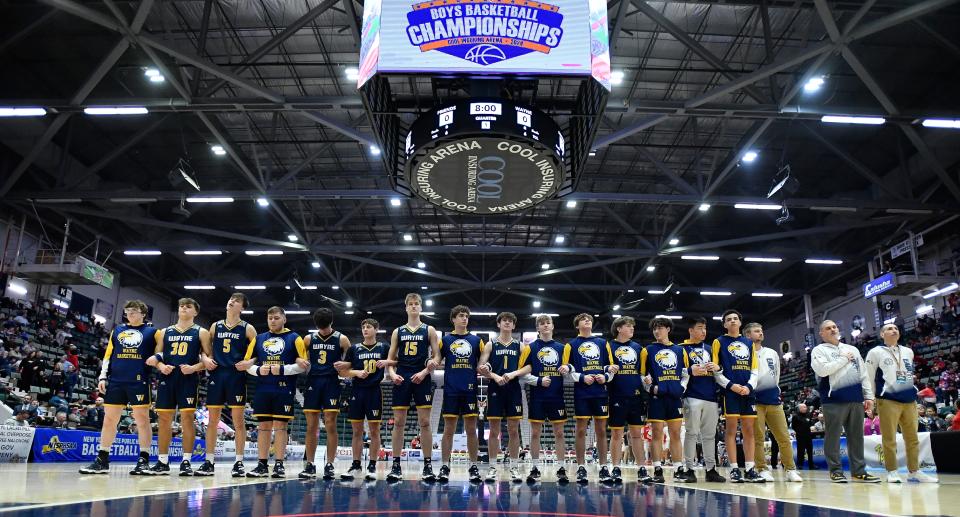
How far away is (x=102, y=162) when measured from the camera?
1791cm

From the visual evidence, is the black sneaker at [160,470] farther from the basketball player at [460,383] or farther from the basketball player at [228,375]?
the basketball player at [460,383]

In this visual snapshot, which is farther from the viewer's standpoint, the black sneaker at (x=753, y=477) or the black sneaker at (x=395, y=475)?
the black sneaker at (x=753, y=477)

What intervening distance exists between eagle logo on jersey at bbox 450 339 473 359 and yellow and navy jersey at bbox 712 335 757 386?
3.12 meters

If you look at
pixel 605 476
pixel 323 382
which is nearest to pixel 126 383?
pixel 323 382

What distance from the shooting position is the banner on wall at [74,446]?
13.1 metres

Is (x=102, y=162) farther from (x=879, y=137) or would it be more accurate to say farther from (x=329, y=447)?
(x=879, y=137)

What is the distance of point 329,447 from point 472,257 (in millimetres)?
24964

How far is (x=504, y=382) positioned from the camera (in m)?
8.10

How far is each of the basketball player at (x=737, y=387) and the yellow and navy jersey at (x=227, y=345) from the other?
600cm

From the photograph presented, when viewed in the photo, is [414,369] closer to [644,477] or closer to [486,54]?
[644,477]

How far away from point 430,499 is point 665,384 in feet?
13.0

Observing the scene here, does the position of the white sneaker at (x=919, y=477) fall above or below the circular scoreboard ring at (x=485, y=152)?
below

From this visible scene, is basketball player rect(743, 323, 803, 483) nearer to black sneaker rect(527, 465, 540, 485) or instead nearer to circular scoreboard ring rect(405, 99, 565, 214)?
black sneaker rect(527, 465, 540, 485)

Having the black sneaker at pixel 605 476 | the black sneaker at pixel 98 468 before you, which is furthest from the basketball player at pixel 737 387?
the black sneaker at pixel 98 468
